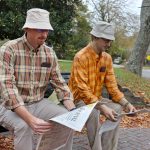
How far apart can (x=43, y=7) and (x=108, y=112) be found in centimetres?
687

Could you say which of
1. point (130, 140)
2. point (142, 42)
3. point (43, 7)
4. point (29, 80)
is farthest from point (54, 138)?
point (142, 42)

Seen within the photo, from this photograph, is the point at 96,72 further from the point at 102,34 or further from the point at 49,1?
the point at 49,1

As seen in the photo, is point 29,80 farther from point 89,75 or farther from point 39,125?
point 89,75

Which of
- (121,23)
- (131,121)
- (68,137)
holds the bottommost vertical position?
(121,23)

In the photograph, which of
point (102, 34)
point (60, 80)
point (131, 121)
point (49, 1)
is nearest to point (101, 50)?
point (102, 34)

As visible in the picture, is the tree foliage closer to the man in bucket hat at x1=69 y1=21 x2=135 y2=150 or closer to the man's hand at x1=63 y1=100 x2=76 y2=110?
the man in bucket hat at x1=69 y1=21 x2=135 y2=150

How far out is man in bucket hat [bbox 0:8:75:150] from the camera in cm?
385

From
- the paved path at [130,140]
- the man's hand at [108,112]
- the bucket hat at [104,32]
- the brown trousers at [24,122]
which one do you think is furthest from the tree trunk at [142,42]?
the brown trousers at [24,122]

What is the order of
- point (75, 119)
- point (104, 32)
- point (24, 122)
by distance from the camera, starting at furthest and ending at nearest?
point (104, 32)
point (24, 122)
point (75, 119)

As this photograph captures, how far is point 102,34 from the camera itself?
15.3 feet

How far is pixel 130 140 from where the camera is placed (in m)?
6.40

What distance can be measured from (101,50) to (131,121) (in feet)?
11.3

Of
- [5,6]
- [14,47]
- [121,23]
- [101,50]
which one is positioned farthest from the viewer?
[121,23]

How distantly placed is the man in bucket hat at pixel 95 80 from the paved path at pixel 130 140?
1.01 m
